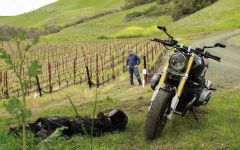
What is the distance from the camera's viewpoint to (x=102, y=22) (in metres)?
132

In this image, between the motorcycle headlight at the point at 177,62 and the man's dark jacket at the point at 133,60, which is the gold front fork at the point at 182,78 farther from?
the man's dark jacket at the point at 133,60

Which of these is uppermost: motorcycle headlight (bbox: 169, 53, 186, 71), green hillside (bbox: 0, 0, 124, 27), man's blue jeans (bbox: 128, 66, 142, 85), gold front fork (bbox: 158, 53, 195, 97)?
motorcycle headlight (bbox: 169, 53, 186, 71)

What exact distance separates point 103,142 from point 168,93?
4.15ft

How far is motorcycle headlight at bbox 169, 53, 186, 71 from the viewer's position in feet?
25.3

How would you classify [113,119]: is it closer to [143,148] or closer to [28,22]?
[143,148]

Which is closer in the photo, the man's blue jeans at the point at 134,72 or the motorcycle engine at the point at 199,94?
the motorcycle engine at the point at 199,94

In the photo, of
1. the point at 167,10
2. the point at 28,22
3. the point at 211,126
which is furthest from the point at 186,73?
the point at 28,22

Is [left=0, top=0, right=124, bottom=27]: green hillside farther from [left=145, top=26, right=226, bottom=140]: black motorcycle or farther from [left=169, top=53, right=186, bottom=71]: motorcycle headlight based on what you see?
[left=169, top=53, right=186, bottom=71]: motorcycle headlight

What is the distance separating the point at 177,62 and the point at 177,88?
41 centimetres

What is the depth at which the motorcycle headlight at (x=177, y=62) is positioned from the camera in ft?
25.3

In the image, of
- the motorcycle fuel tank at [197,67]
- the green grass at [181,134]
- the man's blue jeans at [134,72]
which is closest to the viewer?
the green grass at [181,134]

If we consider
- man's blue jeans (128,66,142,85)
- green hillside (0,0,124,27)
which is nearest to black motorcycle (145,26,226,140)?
man's blue jeans (128,66,142,85)

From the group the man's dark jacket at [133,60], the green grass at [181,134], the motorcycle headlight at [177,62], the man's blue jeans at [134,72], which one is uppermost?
the motorcycle headlight at [177,62]

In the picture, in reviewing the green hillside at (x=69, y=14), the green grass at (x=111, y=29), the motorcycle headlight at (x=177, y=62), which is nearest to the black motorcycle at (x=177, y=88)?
the motorcycle headlight at (x=177, y=62)
